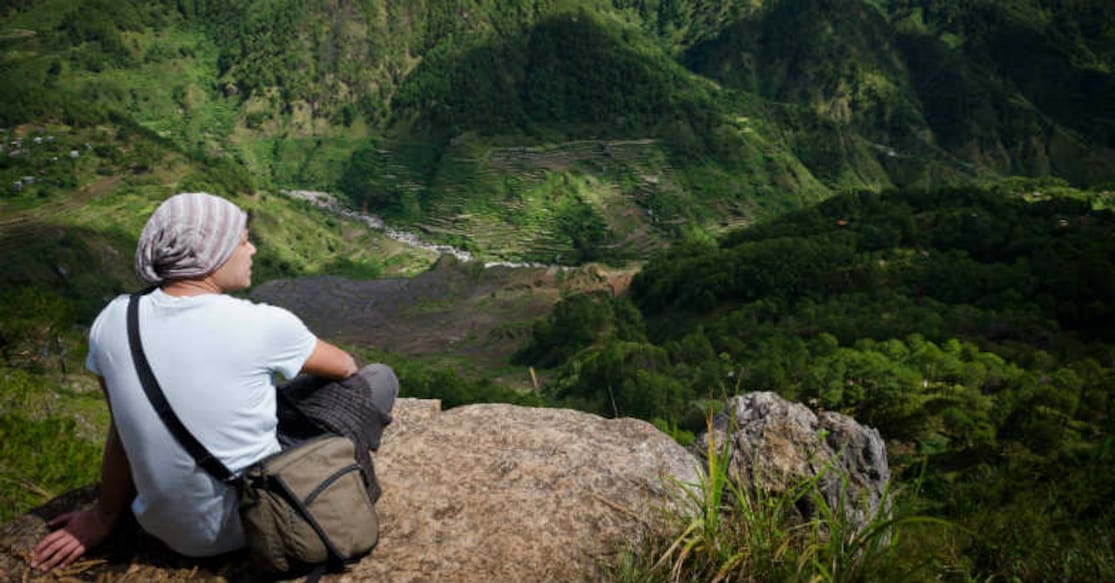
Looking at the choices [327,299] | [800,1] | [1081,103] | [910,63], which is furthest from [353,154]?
[1081,103]

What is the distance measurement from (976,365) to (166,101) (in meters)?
140

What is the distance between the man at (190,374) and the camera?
291 cm

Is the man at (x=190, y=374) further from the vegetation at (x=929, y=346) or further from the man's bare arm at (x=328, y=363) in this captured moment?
the vegetation at (x=929, y=346)

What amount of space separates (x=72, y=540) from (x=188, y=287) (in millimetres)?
1538

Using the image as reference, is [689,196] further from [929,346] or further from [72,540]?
[72,540]

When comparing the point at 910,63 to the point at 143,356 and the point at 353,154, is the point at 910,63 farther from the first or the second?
the point at 143,356

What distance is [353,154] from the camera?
125750 mm

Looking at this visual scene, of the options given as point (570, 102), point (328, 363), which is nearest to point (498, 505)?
point (328, 363)

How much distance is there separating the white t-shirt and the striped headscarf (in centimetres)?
15

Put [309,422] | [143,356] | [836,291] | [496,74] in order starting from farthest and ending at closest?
[496,74], [836,291], [309,422], [143,356]

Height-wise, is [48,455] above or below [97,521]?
below

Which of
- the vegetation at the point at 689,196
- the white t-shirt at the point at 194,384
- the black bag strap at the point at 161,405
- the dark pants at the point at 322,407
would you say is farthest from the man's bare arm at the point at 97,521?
the vegetation at the point at 689,196

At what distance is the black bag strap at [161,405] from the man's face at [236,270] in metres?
0.36

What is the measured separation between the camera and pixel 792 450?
16.6ft
